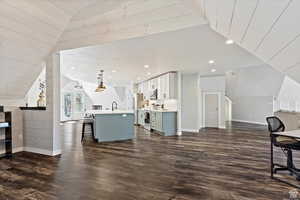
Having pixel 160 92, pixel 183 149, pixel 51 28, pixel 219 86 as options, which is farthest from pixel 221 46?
pixel 219 86

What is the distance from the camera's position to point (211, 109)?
966 centimetres

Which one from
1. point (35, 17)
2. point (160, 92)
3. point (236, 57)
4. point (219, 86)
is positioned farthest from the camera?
point (219, 86)

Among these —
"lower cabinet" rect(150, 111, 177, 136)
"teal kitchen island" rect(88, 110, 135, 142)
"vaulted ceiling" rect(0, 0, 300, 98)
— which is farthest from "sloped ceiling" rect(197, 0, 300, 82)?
"lower cabinet" rect(150, 111, 177, 136)

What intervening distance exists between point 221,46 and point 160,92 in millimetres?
4367

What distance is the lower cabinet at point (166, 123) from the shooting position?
7.31 metres

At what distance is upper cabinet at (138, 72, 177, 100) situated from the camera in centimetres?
768

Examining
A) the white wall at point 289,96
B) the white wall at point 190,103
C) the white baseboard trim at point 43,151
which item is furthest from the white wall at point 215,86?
the white baseboard trim at point 43,151

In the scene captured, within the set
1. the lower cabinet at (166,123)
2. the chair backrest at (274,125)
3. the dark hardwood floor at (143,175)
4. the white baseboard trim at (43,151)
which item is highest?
the chair backrest at (274,125)

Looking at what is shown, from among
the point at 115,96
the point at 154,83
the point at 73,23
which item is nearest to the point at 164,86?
the point at 154,83

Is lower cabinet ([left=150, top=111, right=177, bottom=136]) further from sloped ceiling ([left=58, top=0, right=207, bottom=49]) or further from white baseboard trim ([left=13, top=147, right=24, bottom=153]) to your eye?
white baseboard trim ([left=13, top=147, right=24, bottom=153])

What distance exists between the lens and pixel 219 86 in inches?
372

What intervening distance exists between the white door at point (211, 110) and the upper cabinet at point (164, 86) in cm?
273

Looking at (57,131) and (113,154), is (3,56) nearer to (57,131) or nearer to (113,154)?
(57,131)

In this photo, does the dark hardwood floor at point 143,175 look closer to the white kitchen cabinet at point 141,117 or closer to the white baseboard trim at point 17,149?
the white baseboard trim at point 17,149
